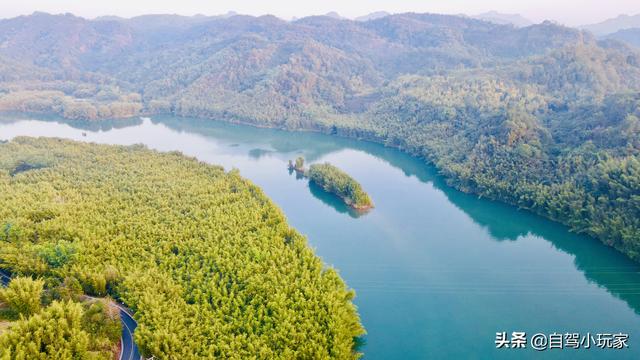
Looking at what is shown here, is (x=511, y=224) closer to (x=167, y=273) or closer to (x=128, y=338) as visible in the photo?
(x=167, y=273)

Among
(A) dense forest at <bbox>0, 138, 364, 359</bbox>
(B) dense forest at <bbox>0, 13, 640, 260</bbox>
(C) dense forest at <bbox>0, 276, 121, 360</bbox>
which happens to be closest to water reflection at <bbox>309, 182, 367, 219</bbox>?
(A) dense forest at <bbox>0, 138, 364, 359</bbox>

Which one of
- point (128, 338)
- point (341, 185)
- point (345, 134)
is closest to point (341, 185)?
point (341, 185)

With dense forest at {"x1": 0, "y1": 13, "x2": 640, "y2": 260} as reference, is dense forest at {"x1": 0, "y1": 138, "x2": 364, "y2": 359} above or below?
below

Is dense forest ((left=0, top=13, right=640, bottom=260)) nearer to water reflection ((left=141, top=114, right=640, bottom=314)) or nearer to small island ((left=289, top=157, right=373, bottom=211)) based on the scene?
water reflection ((left=141, top=114, right=640, bottom=314))

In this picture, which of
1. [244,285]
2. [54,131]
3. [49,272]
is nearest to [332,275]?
[244,285]

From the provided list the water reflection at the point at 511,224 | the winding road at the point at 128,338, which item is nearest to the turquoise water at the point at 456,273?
the water reflection at the point at 511,224

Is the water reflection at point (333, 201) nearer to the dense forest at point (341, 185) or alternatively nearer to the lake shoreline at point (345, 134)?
the dense forest at point (341, 185)

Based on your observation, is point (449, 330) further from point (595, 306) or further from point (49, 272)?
point (49, 272)
